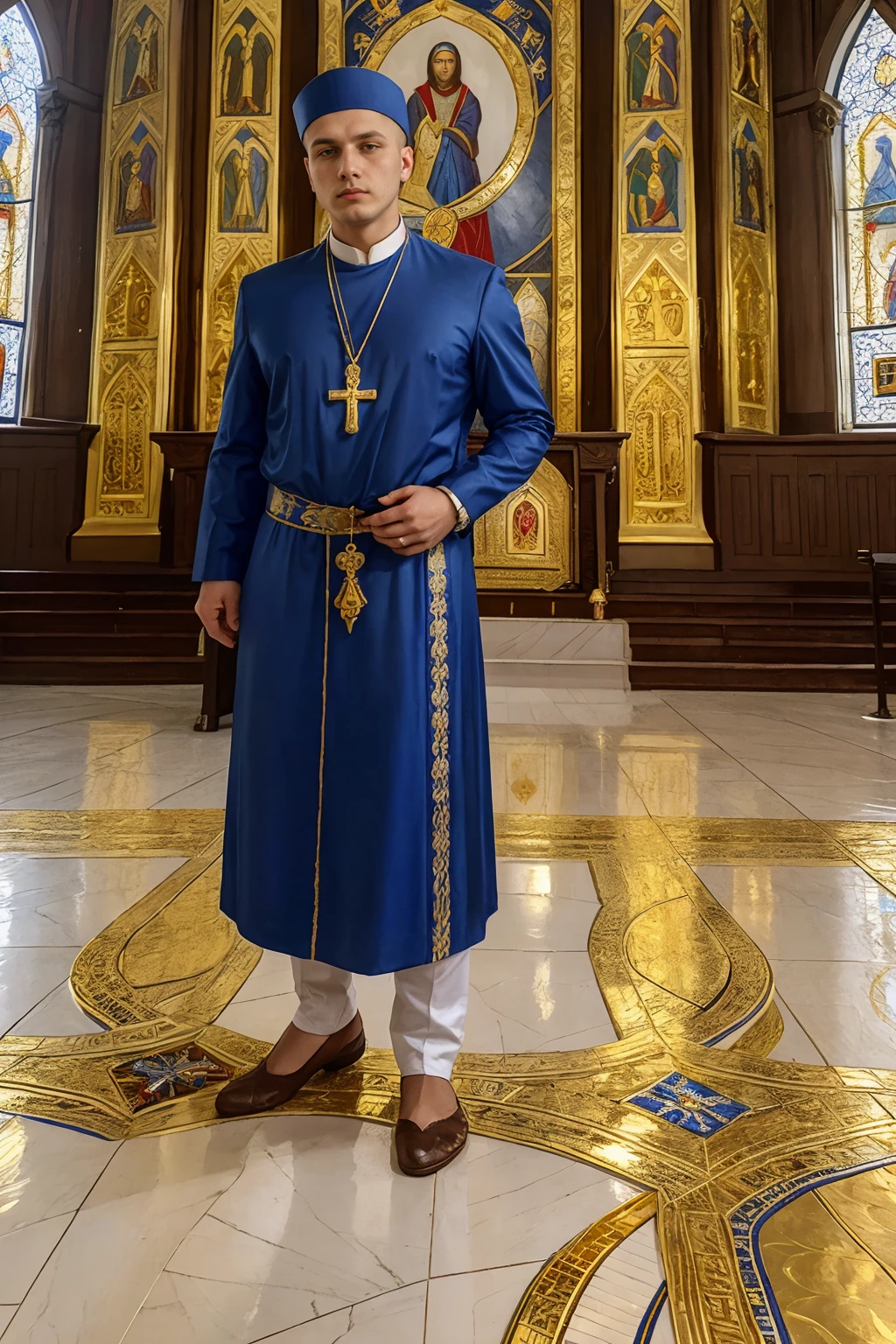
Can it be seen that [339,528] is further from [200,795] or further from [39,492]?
[39,492]

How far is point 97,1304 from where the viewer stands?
0.97 metres

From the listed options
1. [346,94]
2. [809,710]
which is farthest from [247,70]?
[346,94]

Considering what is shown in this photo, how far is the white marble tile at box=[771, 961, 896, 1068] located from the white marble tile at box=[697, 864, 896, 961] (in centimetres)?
6

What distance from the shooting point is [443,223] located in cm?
886

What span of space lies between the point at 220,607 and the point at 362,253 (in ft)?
1.98

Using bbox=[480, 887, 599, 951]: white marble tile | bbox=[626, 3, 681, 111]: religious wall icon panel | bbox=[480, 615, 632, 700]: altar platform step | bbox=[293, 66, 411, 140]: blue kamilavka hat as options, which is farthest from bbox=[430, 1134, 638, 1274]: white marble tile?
bbox=[626, 3, 681, 111]: religious wall icon panel

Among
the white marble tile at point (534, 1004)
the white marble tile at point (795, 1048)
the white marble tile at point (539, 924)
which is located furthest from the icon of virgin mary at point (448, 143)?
the white marble tile at point (795, 1048)

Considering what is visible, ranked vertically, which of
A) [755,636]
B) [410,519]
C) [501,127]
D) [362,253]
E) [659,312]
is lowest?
[410,519]

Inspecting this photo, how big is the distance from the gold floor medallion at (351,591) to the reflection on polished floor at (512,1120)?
80cm

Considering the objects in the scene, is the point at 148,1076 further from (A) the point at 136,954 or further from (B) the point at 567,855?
(B) the point at 567,855

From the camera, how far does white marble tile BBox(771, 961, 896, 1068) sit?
1.56 m

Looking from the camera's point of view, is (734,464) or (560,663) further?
(734,464)

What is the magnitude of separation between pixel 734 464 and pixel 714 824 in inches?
252

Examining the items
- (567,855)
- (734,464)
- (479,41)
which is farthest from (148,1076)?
(479,41)
